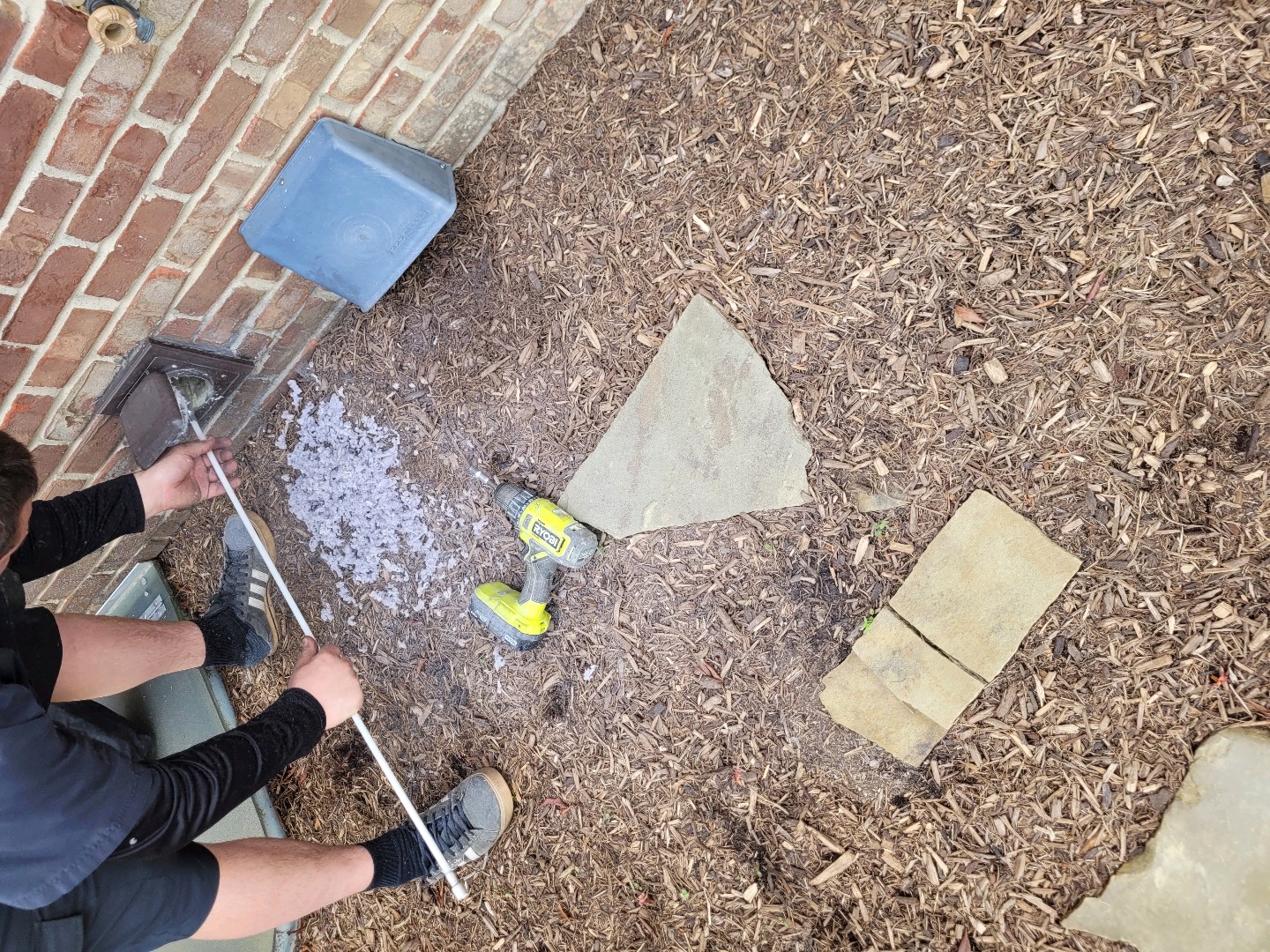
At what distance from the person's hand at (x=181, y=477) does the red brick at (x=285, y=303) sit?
1.33 feet

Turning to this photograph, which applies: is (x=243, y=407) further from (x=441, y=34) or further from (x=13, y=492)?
(x=441, y=34)

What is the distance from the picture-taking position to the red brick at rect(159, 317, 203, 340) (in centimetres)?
231

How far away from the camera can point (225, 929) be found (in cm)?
195

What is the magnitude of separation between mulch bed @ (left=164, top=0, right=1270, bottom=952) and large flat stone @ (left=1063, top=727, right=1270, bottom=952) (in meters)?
0.05

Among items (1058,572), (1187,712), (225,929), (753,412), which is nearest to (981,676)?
(1058,572)

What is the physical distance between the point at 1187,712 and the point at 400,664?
224cm

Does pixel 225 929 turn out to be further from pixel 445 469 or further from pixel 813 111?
pixel 813 111

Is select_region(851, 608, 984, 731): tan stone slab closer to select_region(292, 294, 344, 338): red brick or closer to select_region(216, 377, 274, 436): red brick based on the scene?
select_region(292, 294, 344, 338): red brick

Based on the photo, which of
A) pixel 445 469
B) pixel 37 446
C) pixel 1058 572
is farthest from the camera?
pixel 445 469

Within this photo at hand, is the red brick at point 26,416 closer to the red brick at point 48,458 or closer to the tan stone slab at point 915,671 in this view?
the red brick at point 48,458

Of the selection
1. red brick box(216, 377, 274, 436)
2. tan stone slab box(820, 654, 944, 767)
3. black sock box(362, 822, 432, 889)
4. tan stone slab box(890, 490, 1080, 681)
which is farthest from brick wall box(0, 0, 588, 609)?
tan stone slab box(820, 654, 944, 767)

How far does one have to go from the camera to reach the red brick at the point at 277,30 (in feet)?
6.07

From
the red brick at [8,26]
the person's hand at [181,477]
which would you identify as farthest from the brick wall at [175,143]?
the person's hand at [181,477]

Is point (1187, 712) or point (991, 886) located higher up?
point (1187, 712)
